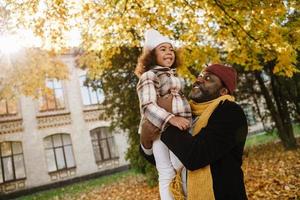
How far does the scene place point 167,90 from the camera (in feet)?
8.71

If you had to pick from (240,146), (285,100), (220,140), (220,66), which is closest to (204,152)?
(220,140)

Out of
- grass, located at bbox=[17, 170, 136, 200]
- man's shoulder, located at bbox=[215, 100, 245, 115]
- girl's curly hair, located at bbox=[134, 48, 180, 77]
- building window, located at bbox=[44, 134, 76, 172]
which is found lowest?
grass, located at bbox=[17, 170, 136, 200]

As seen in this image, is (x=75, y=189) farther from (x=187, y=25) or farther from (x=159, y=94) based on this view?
(x=159, y=94)

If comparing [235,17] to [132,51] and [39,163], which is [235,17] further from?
[39,163]

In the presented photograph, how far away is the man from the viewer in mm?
2064

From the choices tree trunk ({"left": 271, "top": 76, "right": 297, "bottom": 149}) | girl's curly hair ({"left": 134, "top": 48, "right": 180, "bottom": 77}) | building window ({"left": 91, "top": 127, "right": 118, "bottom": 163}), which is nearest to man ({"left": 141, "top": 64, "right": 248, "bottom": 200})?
girl's curly hair ({"left": 134, "top": 48, "right": 180, "bottom": 77})

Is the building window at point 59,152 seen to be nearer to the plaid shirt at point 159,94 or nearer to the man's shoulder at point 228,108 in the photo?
the plaid shirt at point 159,94

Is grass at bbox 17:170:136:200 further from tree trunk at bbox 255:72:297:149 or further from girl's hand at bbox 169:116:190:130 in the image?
girl's hand at bbox 169:116:190:130

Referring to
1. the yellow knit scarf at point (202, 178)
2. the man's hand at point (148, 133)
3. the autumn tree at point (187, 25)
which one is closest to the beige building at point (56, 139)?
the autumn tree at point (187, 25)

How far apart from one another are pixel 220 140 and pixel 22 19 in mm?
7011

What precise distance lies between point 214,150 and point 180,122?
294 mm

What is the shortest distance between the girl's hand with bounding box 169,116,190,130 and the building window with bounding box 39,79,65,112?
20.3m

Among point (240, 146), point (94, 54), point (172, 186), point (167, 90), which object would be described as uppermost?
point (94, 54)

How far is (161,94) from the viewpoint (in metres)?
2.65
